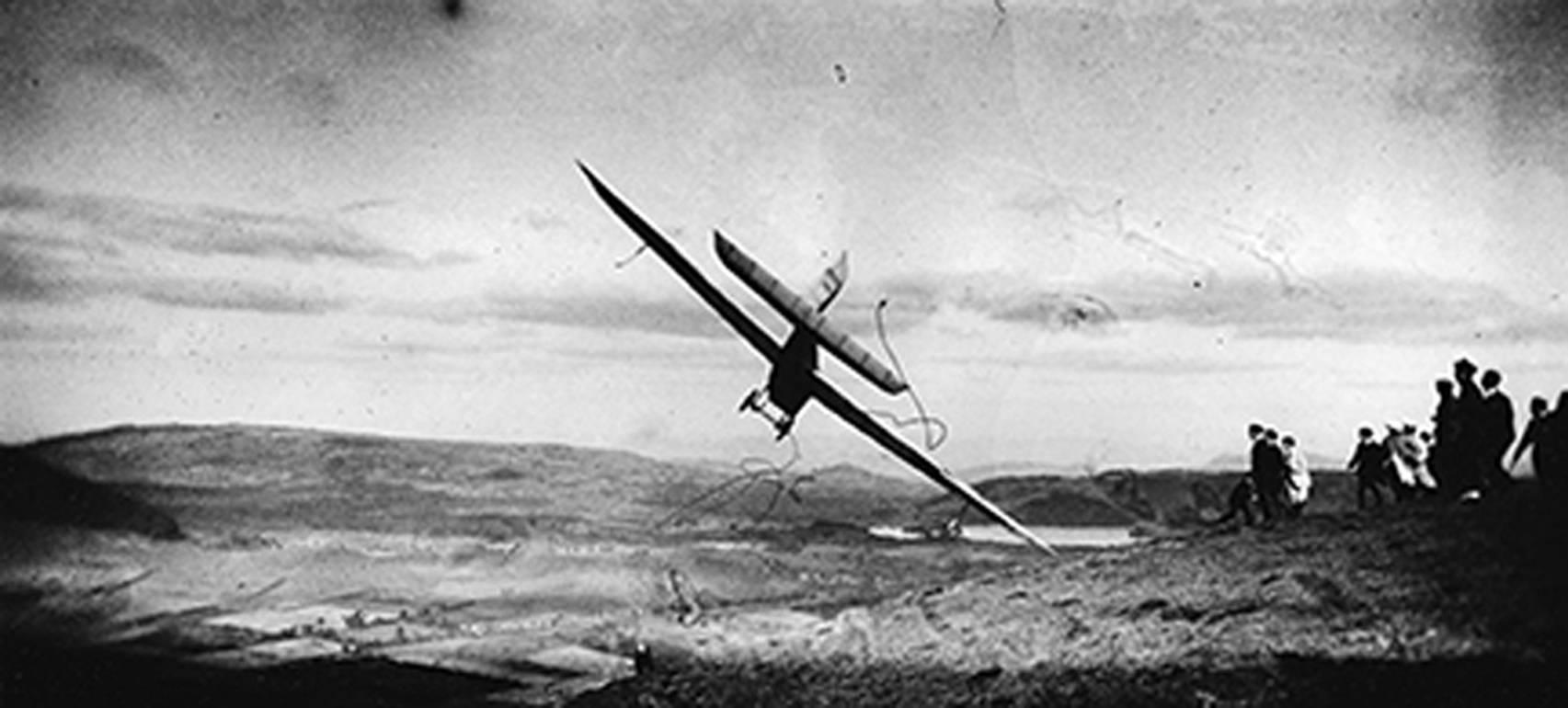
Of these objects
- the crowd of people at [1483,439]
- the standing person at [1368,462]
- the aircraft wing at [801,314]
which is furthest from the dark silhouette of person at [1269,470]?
the aircraft wing at [801,314]

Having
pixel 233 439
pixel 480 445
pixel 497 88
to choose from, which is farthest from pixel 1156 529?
pixel 233 439

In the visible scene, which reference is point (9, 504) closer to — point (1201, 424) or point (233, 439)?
point (233, 439)

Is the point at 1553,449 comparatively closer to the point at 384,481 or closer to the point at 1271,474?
the point at 1271,474

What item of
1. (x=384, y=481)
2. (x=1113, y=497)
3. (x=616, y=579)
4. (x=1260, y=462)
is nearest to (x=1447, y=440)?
(x=1260, y=462)

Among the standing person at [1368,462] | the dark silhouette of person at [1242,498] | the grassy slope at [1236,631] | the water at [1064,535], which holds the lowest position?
the grassy slope at [1236,631]

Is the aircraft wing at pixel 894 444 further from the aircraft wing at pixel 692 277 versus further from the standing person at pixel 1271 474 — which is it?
the standing person at pixel 1271 474

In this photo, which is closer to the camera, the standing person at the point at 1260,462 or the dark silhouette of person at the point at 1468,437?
the dark silhouette of person at the point at 1468,437
